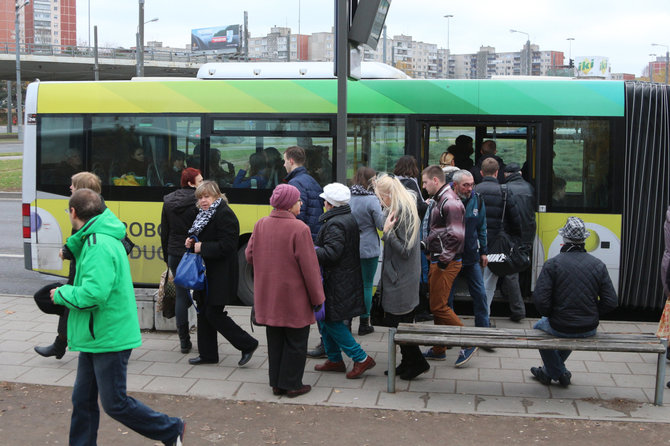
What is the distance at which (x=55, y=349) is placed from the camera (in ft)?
21.8

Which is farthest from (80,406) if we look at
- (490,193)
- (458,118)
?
(458,118)

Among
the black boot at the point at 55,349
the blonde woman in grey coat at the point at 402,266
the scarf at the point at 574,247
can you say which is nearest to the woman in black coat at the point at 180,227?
the black boot at the point at 55,349

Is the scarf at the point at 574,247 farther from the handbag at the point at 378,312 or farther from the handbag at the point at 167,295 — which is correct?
the handbag at the point at 167,295

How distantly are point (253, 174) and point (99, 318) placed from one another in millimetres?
5002

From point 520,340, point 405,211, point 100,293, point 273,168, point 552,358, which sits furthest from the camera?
point 273,168

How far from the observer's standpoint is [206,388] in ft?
19.8

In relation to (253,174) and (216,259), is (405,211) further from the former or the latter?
(253,174)

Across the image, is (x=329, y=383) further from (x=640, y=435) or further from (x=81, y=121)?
(x=81, y=121)

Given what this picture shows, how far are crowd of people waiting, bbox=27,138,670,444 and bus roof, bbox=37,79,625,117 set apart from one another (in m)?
1.33

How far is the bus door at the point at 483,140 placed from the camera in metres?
8.66

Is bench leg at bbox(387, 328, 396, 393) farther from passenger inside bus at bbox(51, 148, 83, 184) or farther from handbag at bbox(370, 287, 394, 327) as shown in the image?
passenger inside bus at bbox(51, 148, 83, 184)

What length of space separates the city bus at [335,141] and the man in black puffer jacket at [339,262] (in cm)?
293

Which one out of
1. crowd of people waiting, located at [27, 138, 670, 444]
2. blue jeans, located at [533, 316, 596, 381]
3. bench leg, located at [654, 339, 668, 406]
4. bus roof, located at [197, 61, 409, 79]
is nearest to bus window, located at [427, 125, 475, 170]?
bus roof, located at [197, 61, 409, 79]

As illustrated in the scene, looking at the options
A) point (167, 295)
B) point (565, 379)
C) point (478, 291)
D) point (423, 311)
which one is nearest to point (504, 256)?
point (478, 291)
